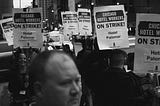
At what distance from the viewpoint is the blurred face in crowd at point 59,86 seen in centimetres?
176

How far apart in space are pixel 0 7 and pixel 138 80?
1126 centimetres

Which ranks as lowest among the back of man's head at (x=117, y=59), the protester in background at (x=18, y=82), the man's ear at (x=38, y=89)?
the protester in background at (x=18, y=82)

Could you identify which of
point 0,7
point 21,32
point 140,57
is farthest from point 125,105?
point 0,7

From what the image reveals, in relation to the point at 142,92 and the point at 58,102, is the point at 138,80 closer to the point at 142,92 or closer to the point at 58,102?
the point at 142,92

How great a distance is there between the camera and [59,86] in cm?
178

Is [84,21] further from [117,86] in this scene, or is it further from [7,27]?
[117,86]

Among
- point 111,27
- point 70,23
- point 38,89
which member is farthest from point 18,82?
point 70,23

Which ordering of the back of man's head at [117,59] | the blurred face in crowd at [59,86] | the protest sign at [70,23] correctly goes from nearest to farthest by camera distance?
the blurred face in crowd at [59,86], the back of man's head at [117,59], the protest sign at [70,23]

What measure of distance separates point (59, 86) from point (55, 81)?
28mm

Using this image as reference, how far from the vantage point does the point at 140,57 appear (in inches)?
194

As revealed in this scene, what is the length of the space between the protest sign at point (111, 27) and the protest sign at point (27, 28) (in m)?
1.52

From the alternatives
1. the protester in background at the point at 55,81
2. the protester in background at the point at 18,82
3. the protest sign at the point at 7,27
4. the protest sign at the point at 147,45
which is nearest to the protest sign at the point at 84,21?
the protest sign at the point at 7,27

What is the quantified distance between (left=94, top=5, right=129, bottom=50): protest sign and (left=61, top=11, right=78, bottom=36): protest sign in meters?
5.32

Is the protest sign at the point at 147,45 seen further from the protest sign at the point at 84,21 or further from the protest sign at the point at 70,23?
the protest sign at the point at 70,23
